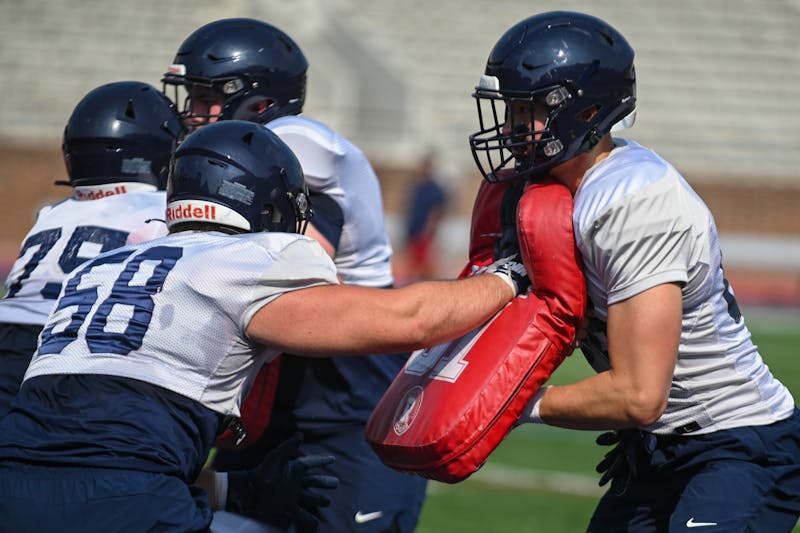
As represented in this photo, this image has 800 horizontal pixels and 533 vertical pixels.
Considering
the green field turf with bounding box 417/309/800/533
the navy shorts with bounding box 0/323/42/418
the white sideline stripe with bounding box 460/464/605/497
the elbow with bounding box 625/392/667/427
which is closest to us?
the elbow with bounding box 625/392/667/427

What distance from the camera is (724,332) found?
3271mm

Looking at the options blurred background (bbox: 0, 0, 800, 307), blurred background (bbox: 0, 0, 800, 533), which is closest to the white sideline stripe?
blurred background (bbox: 0, 0, 800, 533)

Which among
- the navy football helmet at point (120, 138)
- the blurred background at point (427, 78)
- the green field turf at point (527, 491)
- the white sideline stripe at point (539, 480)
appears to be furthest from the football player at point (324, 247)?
the blurred background at point (427, 78)

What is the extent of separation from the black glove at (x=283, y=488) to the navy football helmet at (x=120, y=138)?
4.18 feet

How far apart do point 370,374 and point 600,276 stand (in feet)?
4.12

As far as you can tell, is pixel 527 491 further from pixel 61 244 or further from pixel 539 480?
pixel 61 244

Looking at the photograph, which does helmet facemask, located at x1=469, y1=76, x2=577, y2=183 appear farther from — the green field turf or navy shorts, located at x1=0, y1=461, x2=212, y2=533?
A: the green field turf

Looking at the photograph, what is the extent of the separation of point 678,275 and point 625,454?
62cm

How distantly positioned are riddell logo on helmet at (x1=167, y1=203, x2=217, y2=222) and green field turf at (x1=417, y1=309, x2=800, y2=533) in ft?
10.3

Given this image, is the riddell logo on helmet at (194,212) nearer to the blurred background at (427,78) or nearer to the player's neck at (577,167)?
the player's neck at (577,167)

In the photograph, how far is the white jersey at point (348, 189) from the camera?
3.93 m

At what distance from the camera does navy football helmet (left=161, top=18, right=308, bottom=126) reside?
13.9 feet

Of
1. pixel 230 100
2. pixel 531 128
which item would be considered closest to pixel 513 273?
pixel 531 128

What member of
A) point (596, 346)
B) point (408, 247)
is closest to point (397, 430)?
point (596, 346)
